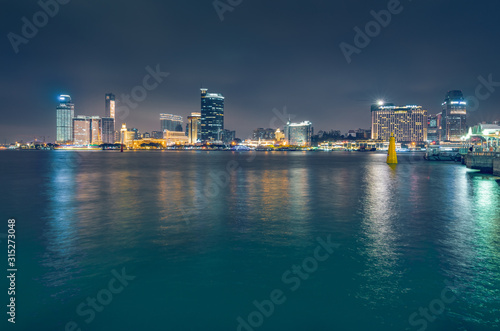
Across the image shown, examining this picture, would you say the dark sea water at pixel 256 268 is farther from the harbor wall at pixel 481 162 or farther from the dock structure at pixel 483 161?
the harbor wall at pixel 481 162

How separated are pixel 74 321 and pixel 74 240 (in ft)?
20.4

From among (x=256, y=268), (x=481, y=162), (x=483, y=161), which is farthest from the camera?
(x=481, y=162)

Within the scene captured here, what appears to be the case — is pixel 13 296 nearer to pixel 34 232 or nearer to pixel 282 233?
pixel 34 232

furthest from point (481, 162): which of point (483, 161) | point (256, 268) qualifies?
point (256, 268)

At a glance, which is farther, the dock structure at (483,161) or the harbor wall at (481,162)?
the harbor wall at (481,162)

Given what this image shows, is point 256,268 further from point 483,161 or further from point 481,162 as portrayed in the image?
point 481,162

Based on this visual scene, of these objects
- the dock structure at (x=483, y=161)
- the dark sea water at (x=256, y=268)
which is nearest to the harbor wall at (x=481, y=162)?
the dock structure at (x=483, y=161)

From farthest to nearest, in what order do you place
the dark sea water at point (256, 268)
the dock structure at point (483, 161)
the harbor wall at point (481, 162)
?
the harbor wall at point (481, 162), the dock structure at point (483, 161), the dark sea water at point (256, 268)

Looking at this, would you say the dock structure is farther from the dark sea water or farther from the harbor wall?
the dark sea water

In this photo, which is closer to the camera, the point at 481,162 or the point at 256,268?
the point at 256,268

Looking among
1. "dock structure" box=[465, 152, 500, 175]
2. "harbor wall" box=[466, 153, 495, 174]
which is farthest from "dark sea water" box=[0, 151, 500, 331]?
"harbor wall" box=[466, 153, 495, 174]

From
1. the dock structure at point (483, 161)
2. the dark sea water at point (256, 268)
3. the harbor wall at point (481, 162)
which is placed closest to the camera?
the dark sea water at point (256, 268)

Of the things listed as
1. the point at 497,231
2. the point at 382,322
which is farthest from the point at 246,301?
the point at 497,231

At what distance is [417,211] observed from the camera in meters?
18.5
